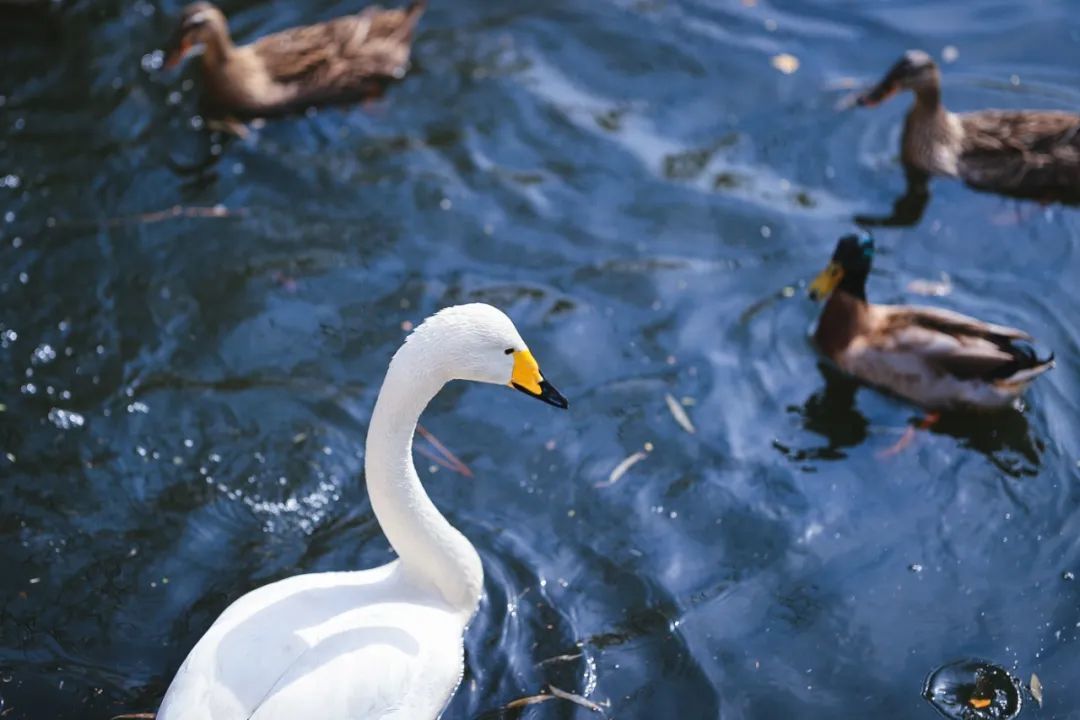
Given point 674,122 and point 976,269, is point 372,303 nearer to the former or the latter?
point 674,122

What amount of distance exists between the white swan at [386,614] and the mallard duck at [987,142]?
162 inches

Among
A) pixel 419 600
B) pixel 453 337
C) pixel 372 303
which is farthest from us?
pixel 372 303

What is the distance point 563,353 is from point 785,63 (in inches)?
122

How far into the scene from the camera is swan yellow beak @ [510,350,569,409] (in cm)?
451

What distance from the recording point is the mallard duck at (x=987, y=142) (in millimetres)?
7484

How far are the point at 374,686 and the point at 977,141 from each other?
5254 mm

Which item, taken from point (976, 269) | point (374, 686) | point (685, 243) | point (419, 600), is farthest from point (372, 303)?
point (976, 269)

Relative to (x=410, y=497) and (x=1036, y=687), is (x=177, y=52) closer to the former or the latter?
(x=410, y=497)

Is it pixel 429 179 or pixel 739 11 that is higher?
pixel 739 11

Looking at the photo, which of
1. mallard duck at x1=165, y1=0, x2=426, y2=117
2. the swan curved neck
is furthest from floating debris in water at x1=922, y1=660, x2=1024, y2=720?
mallard duck at x1=165, y1=0, x2=426, y2=117

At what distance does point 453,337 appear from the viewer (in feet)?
14.5

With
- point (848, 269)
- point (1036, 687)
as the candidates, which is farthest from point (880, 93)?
point (1036, 687)

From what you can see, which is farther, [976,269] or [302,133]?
[302,133]

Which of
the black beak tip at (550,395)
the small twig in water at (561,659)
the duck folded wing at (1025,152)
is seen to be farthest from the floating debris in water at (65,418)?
the duck folded wing at (1025,152)
